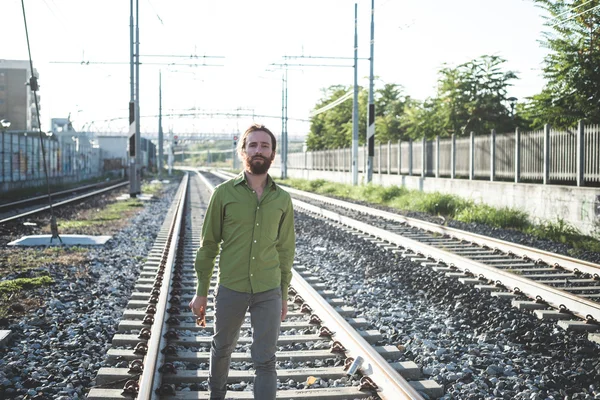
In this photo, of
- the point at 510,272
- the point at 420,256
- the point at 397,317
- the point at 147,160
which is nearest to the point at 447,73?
the point at 420,256

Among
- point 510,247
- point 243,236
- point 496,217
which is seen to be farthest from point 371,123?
point 243,236

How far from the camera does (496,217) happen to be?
52.5 ft

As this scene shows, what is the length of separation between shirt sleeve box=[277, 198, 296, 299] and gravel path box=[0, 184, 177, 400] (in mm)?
1722

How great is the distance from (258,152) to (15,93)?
342ft

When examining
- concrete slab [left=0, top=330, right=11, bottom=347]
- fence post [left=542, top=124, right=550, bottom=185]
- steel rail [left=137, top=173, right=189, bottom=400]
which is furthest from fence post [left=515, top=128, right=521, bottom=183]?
concrete slab [left=0, top=330, right=11, bottom=347]

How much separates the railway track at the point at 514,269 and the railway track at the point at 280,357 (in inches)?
81.0

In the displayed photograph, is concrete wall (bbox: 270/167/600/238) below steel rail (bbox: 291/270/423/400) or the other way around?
the other way around

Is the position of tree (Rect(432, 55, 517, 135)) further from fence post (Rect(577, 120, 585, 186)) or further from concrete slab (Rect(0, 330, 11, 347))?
concrete slab (Rect(0, 330, 11, 347))

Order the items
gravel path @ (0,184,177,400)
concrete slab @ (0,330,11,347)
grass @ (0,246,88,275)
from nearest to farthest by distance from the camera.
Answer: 1. gravel path @ (0,184,177,400)
2. concrete slab @ (0,330,11,347)
3. grass @ (0,246,88,275)

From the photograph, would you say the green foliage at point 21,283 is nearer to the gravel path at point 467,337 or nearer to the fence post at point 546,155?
the gravel path at point 467,337

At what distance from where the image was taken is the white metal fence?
14.9 meters

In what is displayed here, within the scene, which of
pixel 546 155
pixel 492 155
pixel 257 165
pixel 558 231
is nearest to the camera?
pixel 257 165

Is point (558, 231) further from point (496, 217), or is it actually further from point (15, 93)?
point (15, 93)

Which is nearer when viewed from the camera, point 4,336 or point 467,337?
point 4,336
